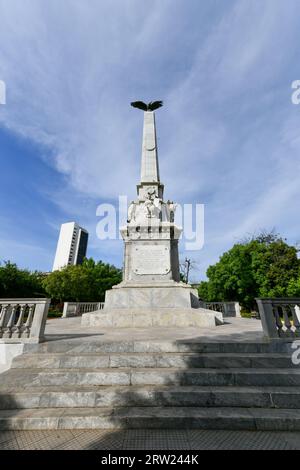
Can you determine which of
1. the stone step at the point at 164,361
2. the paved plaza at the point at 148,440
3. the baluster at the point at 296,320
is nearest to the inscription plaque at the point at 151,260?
the baluster at the point at 296,320

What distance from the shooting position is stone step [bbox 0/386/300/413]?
3420 mm

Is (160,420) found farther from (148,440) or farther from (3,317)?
(3,317)

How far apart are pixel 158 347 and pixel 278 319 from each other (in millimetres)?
3217

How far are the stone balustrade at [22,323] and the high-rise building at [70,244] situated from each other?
96.7 m

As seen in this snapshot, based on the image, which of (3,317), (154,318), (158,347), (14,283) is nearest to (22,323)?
(3,317)

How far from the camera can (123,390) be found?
3621 millimetres

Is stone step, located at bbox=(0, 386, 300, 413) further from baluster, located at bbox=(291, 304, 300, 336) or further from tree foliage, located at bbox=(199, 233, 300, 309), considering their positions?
tree foliage, located at bbox=(199, 233, 300, 309)

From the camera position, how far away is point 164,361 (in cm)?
428

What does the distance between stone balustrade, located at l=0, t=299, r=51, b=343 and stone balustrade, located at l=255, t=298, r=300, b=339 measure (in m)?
5.73

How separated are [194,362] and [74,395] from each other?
2.34m

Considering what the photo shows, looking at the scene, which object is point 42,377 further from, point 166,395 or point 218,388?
point 218,388

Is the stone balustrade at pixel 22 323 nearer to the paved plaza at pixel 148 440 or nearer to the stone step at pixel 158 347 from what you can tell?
the stone step at pixel 158 347
